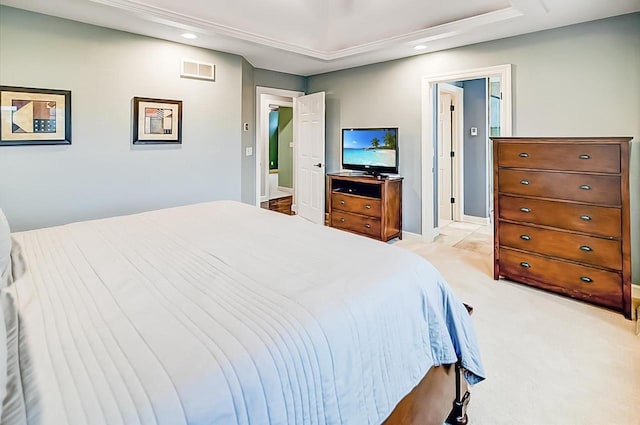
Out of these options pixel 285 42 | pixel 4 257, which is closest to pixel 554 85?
pixel 285 42

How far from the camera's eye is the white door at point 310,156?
5582mm

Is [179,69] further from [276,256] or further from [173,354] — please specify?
[173,354]

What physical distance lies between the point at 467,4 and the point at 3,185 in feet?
14.5

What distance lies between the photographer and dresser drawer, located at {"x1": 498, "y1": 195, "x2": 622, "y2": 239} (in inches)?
106

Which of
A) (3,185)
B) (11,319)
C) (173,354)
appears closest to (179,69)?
(3,185)

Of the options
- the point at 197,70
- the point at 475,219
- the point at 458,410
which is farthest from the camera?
the point at 475,219

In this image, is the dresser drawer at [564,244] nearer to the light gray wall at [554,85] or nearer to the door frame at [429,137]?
the light gray wall at [554,85]

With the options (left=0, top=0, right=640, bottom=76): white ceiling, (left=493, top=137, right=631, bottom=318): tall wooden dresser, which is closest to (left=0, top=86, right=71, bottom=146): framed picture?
(left=0, top=0, right=640, bottom=76): white ceiling

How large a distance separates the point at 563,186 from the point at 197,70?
3799 millimetres

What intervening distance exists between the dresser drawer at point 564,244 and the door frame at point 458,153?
9.02ft

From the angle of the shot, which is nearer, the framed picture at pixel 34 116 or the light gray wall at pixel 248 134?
the framed picture at pixel 34 116

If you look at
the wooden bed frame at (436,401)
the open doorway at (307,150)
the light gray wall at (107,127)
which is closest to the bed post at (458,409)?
the wooden bed frame at (436,401)

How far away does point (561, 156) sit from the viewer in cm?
288

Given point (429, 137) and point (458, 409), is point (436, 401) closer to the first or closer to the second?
point (458, 409)
